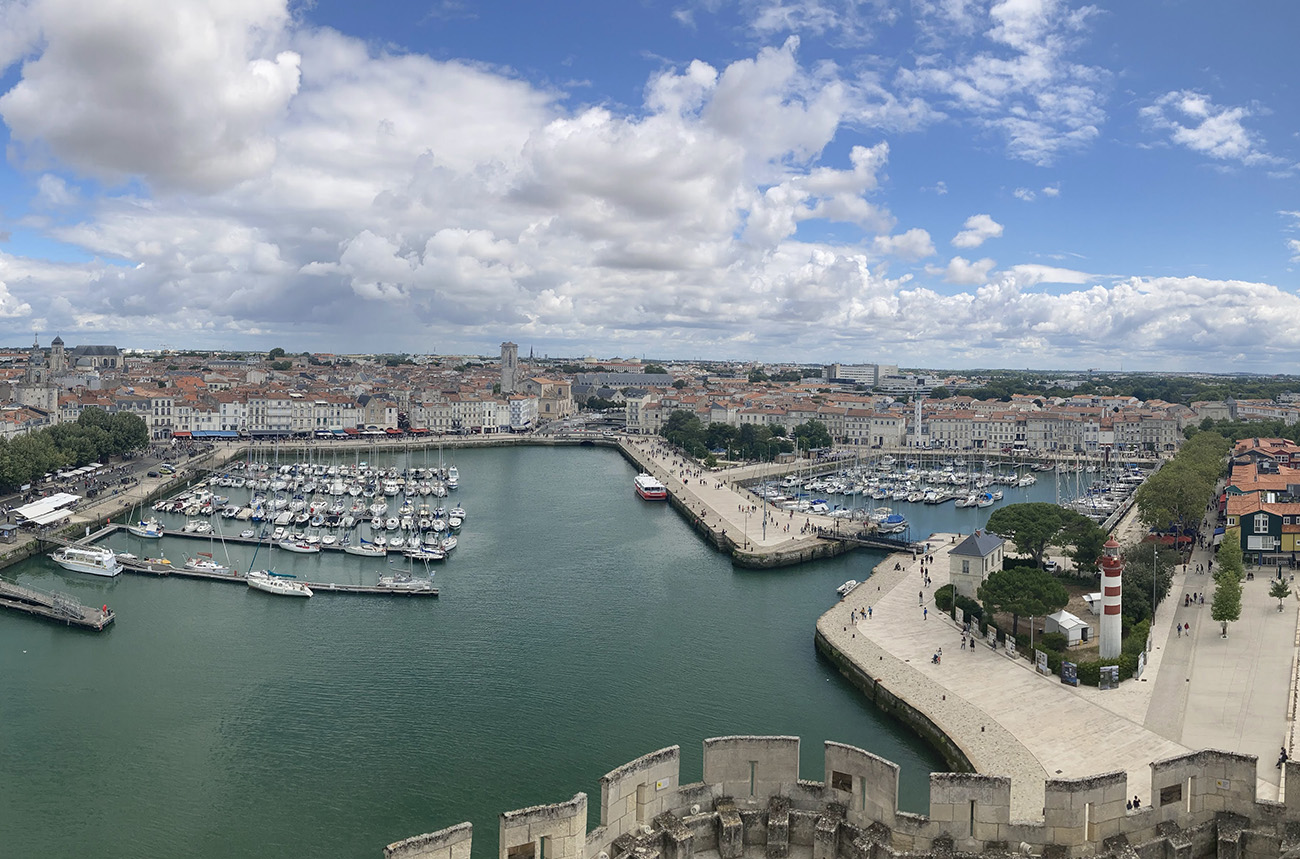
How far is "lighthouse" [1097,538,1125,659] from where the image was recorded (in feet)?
58.2

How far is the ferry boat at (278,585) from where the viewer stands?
85.7ft

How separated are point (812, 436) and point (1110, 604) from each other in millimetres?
46535

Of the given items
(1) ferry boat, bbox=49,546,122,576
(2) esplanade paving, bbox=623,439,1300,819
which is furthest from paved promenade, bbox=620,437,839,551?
(1) ferry boat, bbox=49,546,122,576

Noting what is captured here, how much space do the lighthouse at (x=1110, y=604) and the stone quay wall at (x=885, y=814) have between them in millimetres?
10842

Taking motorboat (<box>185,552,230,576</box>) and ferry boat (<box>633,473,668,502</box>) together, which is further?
ferry boat (<box>633,473,668,502</box>)

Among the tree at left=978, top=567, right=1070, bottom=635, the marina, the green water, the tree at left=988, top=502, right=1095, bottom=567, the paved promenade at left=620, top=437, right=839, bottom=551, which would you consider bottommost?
the green water

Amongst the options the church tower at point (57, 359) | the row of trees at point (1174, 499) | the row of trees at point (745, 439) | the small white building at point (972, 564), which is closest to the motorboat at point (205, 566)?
the small white building at point (972, 564)

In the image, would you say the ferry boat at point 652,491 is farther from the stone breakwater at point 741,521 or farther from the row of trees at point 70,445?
the row of trees at point 70,445

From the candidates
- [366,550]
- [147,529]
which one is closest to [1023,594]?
[366,550]

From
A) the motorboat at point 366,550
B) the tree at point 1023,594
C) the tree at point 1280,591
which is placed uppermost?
the tree at point 1023,594

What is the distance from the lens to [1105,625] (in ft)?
59.5

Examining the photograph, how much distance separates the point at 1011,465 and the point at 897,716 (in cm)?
5062

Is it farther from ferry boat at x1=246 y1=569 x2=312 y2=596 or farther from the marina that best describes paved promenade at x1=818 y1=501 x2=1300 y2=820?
ferry boat at x1=246 y1=569 x2=312 y2=596

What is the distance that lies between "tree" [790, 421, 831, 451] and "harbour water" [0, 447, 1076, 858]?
3305cm
